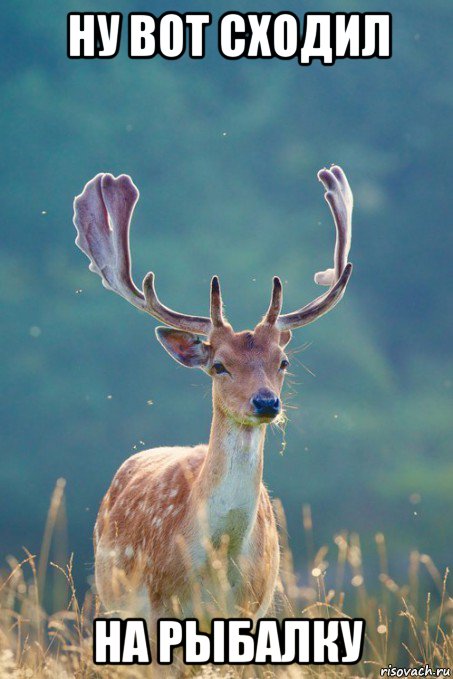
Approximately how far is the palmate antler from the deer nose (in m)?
1.07

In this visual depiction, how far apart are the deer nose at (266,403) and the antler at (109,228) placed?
5.81ft

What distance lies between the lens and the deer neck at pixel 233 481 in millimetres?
5805

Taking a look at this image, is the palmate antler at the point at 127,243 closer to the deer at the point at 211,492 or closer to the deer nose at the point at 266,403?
the deer at the point at 211,492

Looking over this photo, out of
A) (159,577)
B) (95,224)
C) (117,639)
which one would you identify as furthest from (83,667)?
(95,224)

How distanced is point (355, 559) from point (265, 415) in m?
0.99

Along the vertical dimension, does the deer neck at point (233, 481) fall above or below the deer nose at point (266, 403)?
below

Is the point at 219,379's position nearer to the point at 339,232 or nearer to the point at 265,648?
the point at 265,648

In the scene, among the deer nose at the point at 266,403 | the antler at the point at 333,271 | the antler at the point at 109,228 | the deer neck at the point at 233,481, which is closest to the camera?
the deer nose at the point at 266,403

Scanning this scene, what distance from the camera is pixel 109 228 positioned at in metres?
7.78

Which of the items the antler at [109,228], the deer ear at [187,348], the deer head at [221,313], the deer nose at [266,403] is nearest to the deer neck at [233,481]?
the deer head at [221,313]

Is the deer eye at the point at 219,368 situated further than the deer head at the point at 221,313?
Yes

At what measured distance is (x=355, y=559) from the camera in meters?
5.26

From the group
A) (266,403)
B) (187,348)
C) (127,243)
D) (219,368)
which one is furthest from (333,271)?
(266,403)

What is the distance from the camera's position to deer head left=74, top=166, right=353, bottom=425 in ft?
19.2
